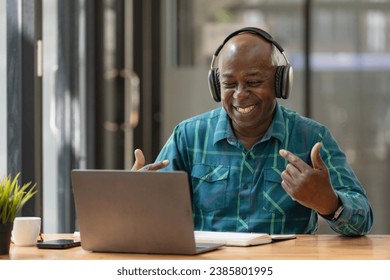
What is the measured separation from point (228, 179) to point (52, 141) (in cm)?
171

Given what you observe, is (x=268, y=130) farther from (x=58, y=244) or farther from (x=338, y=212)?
(x=58, y=244)

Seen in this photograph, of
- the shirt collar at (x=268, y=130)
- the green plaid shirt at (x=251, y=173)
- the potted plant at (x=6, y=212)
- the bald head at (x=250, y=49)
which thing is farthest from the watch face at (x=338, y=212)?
the potted plant at (x=6, y=212)

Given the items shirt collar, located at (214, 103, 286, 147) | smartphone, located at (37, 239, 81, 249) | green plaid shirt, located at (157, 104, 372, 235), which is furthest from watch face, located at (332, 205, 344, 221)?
smartphone, located at (37, 239, 81, 249)

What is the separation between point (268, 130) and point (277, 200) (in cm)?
23

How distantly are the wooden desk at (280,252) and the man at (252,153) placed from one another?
28 centimetres

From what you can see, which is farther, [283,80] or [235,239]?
[283,80]

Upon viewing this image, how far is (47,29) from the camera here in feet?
14.0

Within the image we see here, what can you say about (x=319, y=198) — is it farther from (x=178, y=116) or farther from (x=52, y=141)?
(x=178, y=116)

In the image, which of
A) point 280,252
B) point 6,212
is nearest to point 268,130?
point 280,252

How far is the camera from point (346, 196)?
2.76 metres

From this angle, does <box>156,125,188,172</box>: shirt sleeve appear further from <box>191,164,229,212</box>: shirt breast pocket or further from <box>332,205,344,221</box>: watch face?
<box>332,205,344,221</box>: watch face

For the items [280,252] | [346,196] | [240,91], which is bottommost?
[280,252]

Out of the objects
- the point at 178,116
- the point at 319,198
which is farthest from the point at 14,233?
the point at 178,116
